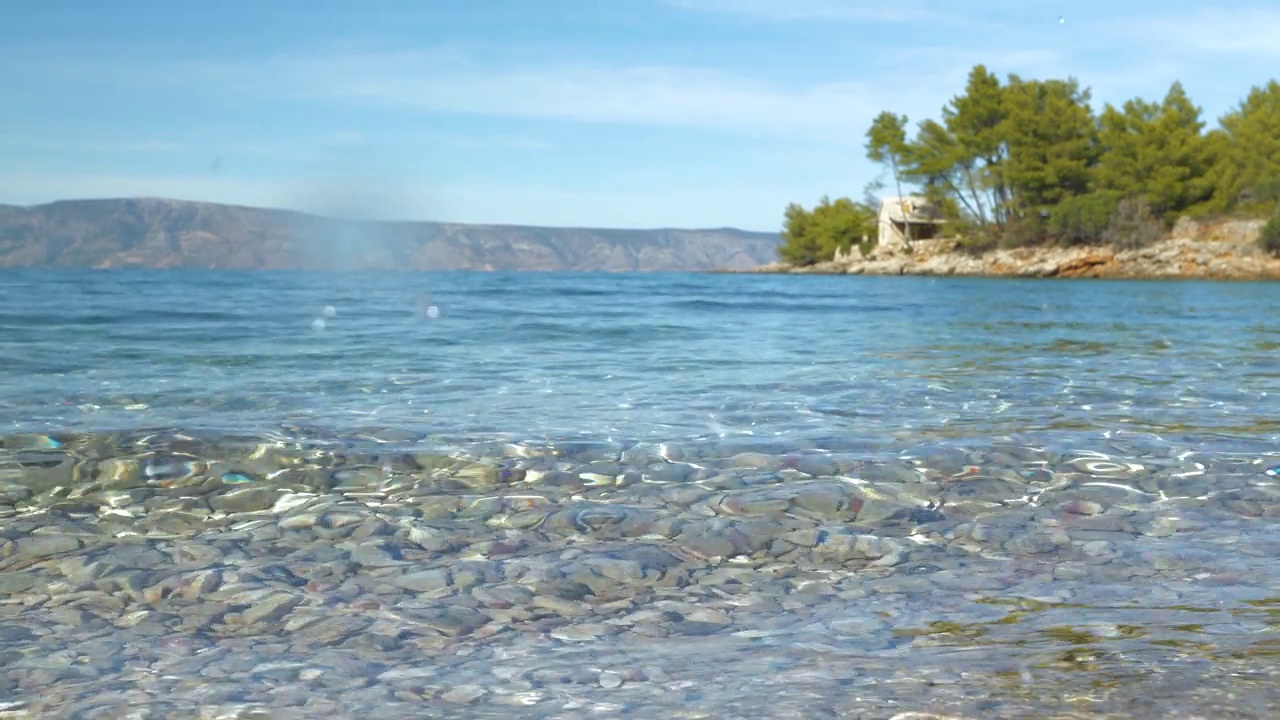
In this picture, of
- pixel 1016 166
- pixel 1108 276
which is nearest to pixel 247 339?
pixel 1108 276

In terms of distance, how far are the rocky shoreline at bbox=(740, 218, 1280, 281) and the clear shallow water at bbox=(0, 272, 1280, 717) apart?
161 feet

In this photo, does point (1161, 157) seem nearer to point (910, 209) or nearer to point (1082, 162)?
point (1082, 162)

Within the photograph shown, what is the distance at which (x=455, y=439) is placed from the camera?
573 cm

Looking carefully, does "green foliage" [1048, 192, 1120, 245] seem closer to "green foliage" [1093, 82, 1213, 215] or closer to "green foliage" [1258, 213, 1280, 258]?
"green foliage" [1093, 82, 1213, 215]

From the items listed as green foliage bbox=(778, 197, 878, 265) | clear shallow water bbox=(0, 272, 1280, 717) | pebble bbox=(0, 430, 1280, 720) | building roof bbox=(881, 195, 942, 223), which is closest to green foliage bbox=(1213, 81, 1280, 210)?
building roof bbox=(881, 195, 942, 223)

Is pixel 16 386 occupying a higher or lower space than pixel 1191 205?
lower

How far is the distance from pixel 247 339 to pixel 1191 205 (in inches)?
2685

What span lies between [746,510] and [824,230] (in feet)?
323

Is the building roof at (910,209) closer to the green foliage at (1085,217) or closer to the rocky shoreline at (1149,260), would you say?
the rocky shoreline at (1149,260)

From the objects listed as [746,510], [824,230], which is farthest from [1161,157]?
[746,510]

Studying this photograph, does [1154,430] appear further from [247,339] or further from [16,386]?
[247,339]

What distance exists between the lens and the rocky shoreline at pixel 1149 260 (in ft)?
175

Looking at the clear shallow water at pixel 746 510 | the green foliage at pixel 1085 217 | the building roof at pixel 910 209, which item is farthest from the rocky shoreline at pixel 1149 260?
the clear shallow water at pixel 746 510

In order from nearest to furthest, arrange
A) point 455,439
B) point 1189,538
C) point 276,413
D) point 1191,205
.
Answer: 1. point 1189,538
2. point 455,439
3. point 276,413
4. point 1191,205
